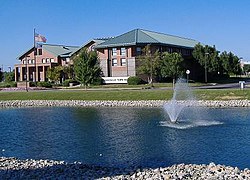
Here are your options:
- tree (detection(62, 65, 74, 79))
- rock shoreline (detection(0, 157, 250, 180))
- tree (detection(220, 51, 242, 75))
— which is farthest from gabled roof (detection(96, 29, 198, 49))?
rock shoreline (detection(0, 157, 250, 180))

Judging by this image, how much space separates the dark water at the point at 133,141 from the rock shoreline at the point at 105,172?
5.77 ft

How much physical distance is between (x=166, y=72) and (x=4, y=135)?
144 ft

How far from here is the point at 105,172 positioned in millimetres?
11953

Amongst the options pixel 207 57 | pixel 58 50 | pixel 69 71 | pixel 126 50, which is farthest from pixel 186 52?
pixel 58 50

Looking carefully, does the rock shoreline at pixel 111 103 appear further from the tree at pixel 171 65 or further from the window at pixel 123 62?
the window at pixel 123 62

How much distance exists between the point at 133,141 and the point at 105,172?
660cm

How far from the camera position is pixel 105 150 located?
16.5 meters

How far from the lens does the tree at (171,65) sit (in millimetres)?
62375

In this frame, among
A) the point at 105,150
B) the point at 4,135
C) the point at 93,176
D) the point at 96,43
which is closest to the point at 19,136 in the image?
the point at 4,135

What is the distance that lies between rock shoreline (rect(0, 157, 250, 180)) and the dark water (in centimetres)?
176

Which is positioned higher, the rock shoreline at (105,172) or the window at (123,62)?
the window at (123,62)

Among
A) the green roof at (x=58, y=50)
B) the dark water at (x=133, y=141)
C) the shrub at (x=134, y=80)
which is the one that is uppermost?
the green roof at (x=58, y=50)

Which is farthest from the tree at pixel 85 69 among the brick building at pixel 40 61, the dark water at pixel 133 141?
the dark water at pixel 133 141

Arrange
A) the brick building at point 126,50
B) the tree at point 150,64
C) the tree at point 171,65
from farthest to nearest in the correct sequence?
1. the brick building at point 126,50
2. the tree at point 171,65
3. the tree at point 150,64
